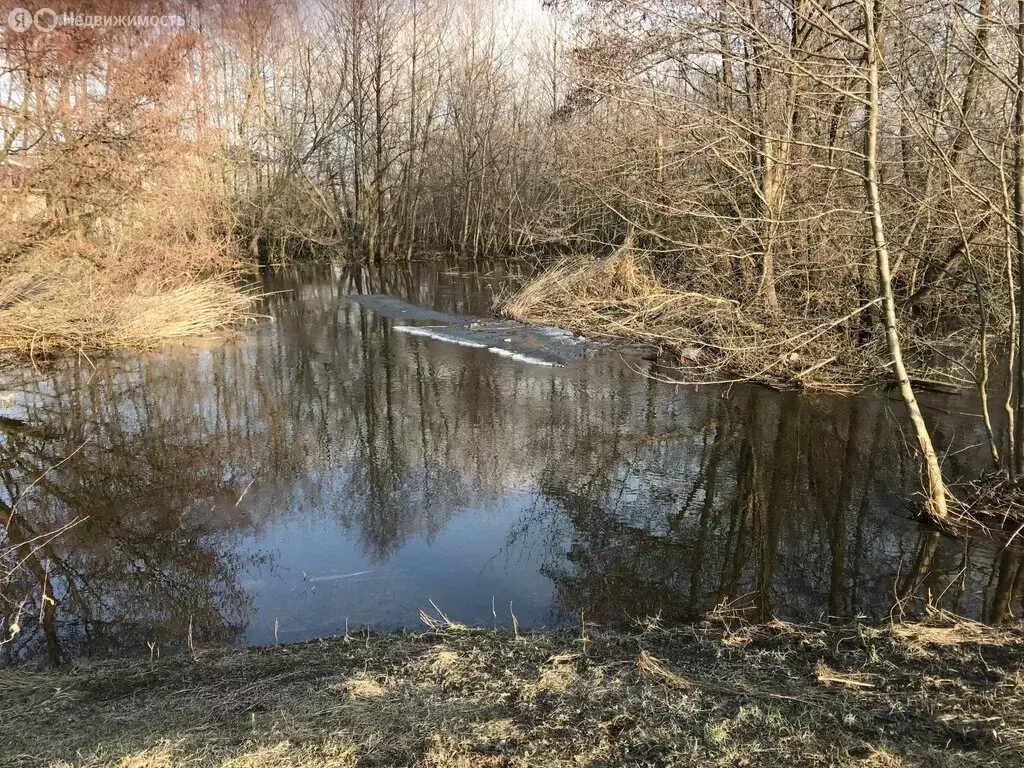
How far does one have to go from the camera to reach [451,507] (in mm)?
6602

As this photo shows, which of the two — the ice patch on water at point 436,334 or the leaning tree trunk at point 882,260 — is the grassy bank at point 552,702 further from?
the ice patch on water at point 436,334

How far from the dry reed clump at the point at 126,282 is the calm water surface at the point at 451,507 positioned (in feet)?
6.26

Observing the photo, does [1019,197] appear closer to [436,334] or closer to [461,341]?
[461,341]

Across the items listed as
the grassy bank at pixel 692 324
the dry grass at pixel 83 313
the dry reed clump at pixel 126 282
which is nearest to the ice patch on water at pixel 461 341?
the grassy bank at pixel 692 324

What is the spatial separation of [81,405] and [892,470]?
385 inches

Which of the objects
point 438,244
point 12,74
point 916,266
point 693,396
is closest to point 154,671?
point 693,396

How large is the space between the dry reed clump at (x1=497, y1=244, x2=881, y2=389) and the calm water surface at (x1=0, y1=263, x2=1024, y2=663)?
748 millimetres

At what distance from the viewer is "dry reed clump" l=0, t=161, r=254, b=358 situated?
41.2 ft

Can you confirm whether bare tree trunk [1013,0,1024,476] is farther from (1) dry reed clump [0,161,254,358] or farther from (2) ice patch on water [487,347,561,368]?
(1) dry reed clump [0,161,254,358]

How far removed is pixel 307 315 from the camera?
18406 mm

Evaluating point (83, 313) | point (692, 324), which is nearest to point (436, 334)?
point (692, 324)

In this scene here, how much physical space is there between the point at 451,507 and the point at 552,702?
135 inches

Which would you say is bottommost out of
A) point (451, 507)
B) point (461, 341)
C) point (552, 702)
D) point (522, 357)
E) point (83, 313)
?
point (451, 507)

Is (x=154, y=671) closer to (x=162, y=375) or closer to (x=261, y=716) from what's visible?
(x=261, y=716)
